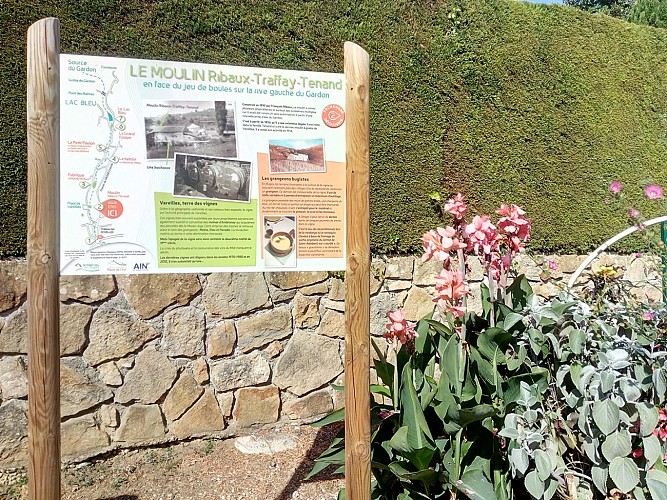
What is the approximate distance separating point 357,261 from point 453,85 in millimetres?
2777

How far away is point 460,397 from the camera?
2439 mm

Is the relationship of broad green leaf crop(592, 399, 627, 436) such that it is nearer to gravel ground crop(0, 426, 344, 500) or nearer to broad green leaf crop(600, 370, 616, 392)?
broad green leaf crop(600, 370, 616, 392)

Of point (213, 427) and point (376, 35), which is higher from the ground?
point (376, 35)

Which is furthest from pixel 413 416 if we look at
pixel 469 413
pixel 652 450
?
pixel 652 450

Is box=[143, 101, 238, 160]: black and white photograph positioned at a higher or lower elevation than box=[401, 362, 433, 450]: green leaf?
higher

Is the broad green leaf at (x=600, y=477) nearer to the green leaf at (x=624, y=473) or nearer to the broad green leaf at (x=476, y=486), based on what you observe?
the green leaf at (x=624, y=473)

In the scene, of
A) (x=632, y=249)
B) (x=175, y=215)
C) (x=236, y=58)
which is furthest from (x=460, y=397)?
(x=632, y=249)

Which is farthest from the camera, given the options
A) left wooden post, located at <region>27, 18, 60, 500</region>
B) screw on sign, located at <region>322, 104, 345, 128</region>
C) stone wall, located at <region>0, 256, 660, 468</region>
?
stone wall, located at <region>0, 256, 660, 468</region>

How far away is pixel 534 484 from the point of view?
2209mm

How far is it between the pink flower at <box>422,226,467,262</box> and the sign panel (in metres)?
0.42

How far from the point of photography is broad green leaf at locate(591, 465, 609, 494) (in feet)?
7.30

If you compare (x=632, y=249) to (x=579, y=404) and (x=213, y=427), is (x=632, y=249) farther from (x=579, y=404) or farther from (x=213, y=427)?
(x=213, y=427)

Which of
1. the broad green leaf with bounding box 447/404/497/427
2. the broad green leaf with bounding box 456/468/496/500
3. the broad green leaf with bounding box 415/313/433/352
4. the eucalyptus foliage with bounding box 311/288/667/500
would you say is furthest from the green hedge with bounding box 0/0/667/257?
the broad green leaf with bounding box 456/468/496/500

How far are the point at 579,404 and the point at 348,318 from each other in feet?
3.50
